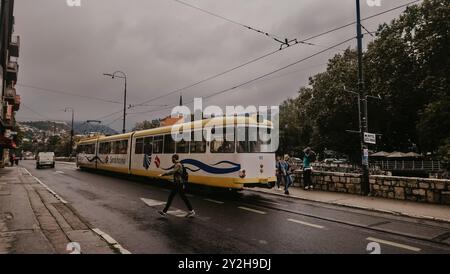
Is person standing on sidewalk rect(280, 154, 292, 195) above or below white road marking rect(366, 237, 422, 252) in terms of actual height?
above

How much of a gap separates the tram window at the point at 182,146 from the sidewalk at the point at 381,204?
170 inches

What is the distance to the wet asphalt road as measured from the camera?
6.42 metres

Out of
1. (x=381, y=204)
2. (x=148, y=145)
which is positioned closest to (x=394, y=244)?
(x=381, y=204)

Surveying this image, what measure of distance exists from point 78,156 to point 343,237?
104ft

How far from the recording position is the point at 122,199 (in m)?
12.4

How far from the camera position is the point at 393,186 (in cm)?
1265

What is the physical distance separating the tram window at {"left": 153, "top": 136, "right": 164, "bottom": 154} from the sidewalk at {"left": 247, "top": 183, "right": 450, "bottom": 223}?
6.25 m

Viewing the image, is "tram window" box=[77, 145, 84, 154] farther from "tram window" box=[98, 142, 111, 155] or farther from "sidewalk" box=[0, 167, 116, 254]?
"sidewalk" box=[0, 167, 116, 254]

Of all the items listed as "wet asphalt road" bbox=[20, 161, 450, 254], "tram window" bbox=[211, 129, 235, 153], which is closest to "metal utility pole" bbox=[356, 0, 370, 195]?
"wet asphalt road" bbox=[20, 161, 450, 254]

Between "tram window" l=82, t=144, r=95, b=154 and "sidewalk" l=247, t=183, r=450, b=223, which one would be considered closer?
"sidewalk" l=247, t=183, r=450, b=223

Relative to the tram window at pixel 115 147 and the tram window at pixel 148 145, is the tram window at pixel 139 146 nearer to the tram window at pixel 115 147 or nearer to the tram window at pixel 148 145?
the tram window at pixel 148 145

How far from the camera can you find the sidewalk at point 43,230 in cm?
603
